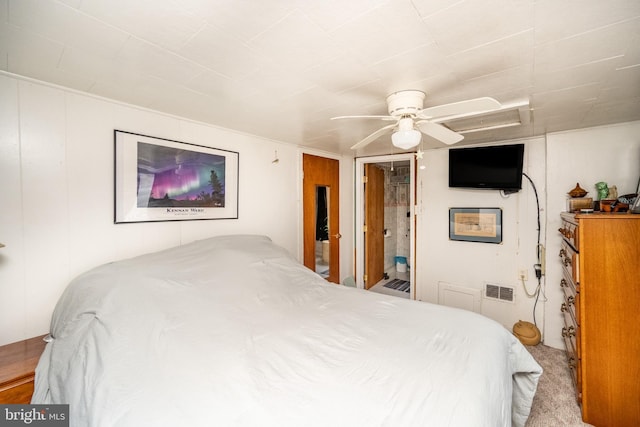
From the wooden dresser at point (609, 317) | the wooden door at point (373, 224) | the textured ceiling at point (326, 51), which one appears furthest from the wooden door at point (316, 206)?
the wooden dresser at point (609, 317)

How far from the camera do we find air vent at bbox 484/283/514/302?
315 cm

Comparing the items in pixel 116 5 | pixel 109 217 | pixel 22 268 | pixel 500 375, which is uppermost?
pixel 116 5

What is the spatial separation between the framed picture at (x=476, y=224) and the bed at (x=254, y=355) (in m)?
1.86

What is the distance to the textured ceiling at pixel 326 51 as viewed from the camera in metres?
1.07

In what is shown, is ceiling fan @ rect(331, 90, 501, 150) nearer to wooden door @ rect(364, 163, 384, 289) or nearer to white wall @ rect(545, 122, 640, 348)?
white wall @ rect(545, 122, 640, 348)

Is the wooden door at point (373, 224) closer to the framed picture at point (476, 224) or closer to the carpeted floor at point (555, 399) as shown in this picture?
the framed picture at point (476, 224)

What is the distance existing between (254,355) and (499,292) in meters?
3.15

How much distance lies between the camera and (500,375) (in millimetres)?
1273

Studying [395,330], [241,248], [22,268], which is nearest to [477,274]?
[395,330]

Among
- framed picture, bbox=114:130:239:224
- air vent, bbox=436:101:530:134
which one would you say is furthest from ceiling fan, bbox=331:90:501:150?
framed picture, bbox=114:130:239:224

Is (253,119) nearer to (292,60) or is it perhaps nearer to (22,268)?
(292,60)

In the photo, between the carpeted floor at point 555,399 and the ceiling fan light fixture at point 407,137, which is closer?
the ceiling fan light fixture at point 407,137

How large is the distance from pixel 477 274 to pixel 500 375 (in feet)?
7.75

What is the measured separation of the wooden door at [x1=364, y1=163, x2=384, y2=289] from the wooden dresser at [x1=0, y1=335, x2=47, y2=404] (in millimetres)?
3711
